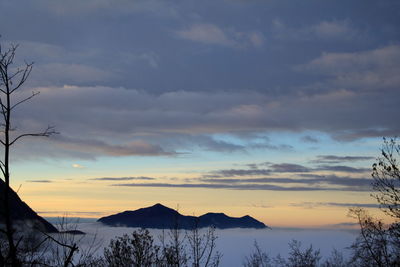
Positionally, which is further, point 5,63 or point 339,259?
point 339,259

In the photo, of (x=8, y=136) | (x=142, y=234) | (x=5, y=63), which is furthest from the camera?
(x=142, y=234)

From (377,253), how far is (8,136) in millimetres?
52424

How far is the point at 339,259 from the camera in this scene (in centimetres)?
14588

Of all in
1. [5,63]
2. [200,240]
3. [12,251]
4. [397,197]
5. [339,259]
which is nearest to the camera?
→ [12,251]

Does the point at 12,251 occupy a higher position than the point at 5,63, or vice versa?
the point at 5,63

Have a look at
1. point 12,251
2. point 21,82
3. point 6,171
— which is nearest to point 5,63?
point 21,82

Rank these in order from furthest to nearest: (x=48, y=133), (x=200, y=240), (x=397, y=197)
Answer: (x=200, y=240)
(x=397, y=197)
(x=48, y=133)

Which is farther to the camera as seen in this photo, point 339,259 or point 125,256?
point 339,259

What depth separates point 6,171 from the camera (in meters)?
Result: 5.34

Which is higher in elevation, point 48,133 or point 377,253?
point 48,133

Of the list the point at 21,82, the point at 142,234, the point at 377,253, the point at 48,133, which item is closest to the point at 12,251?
the point at 48,133

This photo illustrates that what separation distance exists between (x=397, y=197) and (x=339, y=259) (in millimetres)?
123629

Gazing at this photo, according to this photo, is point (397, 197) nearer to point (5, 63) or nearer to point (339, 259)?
point (5, 63)

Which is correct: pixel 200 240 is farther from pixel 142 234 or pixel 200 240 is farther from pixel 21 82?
pixel 21 82
